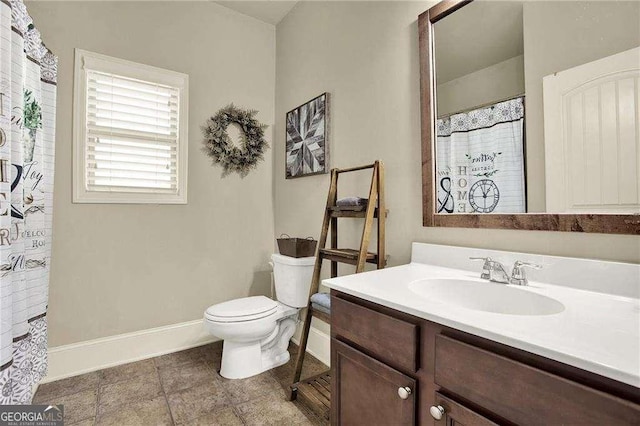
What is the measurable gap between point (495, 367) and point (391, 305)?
1.01 feet

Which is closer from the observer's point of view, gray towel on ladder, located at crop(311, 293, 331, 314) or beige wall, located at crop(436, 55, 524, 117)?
beige wall, located at crop(436, 55, 524, 117)

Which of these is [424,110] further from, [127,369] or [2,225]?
[127,369]

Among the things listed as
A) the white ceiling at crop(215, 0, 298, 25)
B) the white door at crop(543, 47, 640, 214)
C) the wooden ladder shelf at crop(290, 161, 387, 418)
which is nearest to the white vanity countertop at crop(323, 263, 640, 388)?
the white door at crop(543, 47, 640, 214)

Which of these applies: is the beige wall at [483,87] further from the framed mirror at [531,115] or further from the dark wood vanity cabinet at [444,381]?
the dark wood vanity cabinet at [444,381]

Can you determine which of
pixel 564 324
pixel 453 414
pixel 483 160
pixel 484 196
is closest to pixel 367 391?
A: pixel 453 414

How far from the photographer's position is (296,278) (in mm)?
2100

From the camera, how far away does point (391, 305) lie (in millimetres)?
938

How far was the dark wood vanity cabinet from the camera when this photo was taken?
0.58 m

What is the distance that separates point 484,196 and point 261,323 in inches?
56.5

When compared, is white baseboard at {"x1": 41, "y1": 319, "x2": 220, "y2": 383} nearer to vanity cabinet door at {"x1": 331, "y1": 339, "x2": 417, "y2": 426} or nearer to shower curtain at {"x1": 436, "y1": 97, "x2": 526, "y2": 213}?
vanity cabinet door at {"x1": 331, "y1": 339, "x2": 417, "y2": 426}

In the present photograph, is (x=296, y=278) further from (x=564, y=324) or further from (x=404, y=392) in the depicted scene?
(x=564, y=324)

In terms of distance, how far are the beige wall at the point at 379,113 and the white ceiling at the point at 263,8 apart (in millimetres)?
124

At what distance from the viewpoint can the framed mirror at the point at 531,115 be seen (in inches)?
38.4

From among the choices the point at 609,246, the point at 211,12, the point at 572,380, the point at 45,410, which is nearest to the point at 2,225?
the point at 45,410
